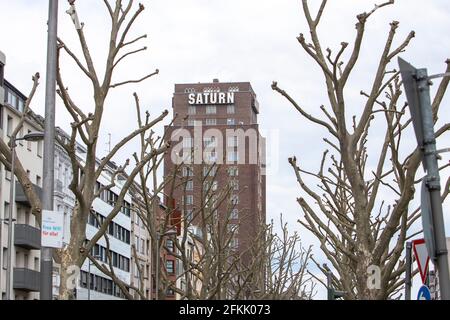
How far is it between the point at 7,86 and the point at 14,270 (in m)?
11.9

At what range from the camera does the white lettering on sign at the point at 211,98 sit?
15962 centimetres

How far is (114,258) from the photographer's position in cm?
8850

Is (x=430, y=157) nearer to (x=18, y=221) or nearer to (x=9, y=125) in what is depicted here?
(x=9, y=125)

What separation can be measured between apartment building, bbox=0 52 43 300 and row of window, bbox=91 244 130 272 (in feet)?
55.6

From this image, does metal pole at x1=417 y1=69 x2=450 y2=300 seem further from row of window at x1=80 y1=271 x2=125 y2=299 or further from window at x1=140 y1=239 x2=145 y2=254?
window at x1=140 y1=239 x2=145 y2=254

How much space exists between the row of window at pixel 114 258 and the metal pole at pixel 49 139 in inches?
2512

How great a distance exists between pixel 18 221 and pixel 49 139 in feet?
153

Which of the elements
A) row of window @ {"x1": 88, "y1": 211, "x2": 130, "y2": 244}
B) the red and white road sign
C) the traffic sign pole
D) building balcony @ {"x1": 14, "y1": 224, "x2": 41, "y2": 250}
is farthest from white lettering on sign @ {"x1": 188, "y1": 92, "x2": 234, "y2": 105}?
the traffic sign pole

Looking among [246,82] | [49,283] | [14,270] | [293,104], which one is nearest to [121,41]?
[293,104]

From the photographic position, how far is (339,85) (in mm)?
17719

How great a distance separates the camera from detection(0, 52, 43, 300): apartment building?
57.0 metres

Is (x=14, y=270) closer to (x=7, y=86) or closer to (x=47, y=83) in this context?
(x=7, y=86)
